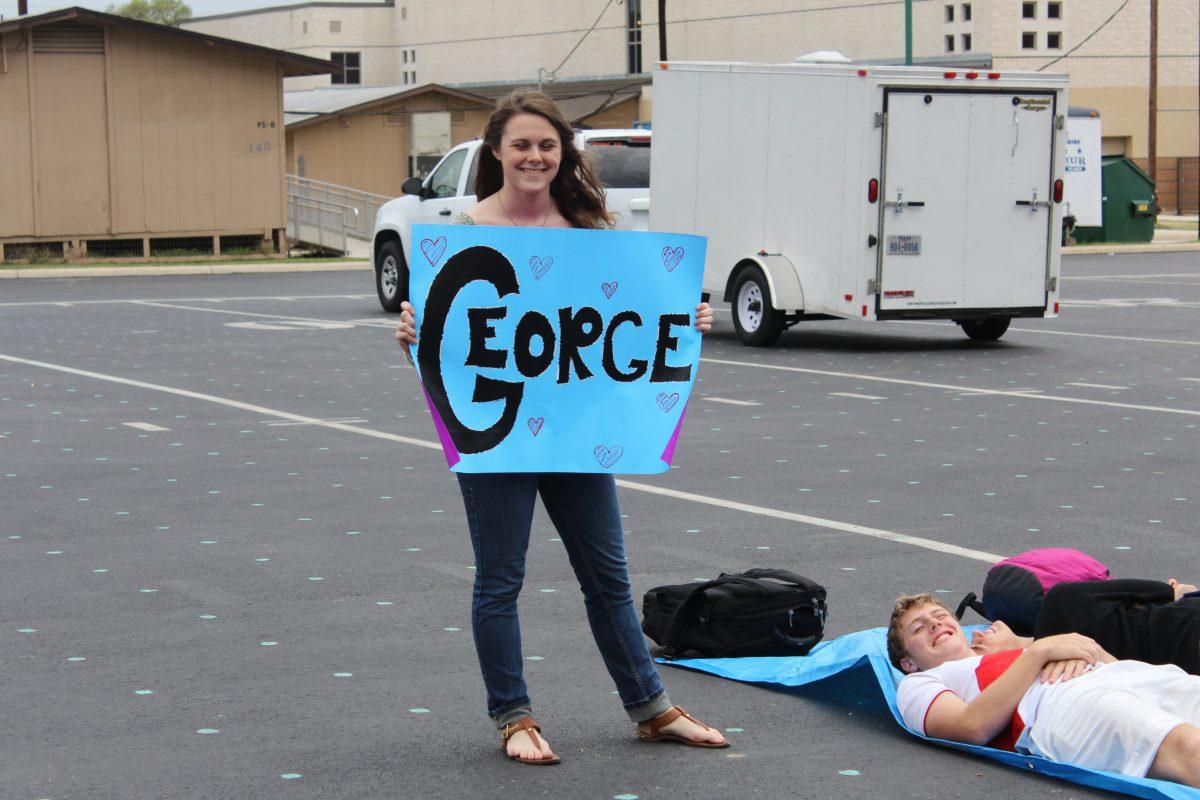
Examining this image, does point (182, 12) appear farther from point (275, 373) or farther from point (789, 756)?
point (789, 756)

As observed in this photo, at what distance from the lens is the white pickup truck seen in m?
19.5

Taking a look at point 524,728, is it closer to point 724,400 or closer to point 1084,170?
point 724,400

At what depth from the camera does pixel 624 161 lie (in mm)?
19922

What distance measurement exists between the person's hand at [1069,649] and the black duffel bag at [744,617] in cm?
111

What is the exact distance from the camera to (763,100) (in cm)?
1748

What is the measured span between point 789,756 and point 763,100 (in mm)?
13358

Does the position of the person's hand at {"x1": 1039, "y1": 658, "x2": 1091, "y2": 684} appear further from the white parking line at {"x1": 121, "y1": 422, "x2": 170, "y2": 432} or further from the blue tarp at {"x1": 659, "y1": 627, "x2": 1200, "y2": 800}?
the white parking line at {"x1": 121, "y1": 422, "x2": 170, "y2": 432}

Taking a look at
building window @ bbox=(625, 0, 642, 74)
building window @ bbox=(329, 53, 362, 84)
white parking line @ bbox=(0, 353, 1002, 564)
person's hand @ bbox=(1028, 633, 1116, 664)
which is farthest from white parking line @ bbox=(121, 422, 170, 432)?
building window @ bbox=(329, 53, 362, 84)

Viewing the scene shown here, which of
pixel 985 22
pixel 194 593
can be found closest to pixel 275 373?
pixel 194 593

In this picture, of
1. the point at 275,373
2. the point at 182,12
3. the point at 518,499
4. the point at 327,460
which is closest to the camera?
the point at 518,499

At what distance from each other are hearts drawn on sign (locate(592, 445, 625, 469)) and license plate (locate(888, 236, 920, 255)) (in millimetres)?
12187

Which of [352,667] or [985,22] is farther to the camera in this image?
[985,22]

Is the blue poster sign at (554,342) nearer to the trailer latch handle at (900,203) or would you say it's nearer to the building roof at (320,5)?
the trailer latch handle at (900,203)

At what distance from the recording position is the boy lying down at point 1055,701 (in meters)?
4.30
